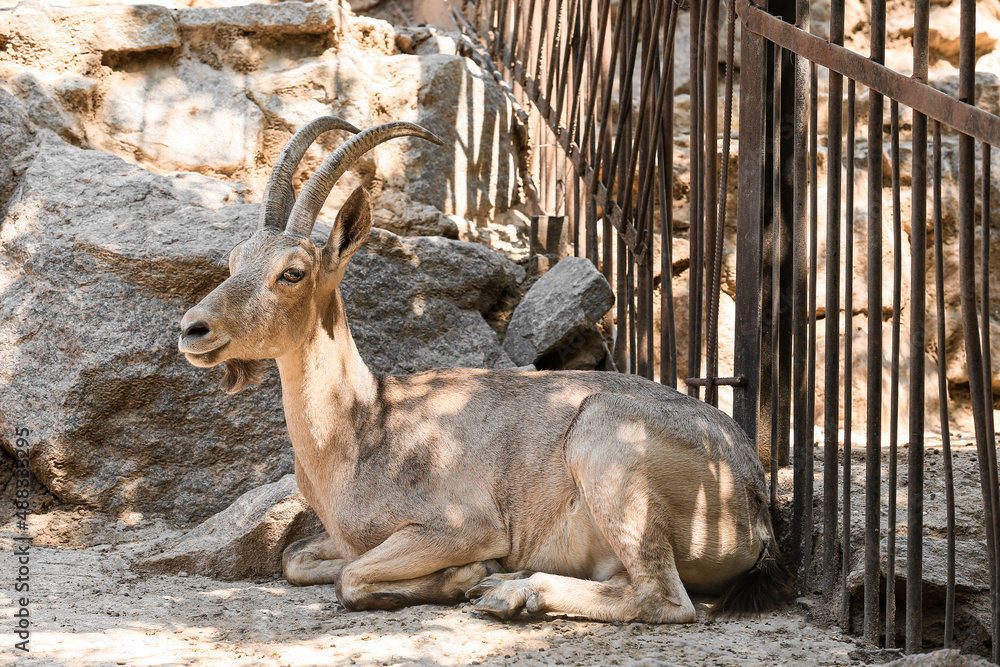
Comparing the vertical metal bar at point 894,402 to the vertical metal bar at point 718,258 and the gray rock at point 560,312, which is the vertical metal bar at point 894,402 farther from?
the gray rock at point 560,312

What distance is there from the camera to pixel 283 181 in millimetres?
5055

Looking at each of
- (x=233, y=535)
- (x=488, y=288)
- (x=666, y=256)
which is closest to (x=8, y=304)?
(x=233, y=535)

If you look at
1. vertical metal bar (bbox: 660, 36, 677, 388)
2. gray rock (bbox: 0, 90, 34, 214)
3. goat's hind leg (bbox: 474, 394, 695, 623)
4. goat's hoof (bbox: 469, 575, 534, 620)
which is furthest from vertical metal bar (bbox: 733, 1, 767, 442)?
gray rock (bbox: 0, 90, 34, 214)

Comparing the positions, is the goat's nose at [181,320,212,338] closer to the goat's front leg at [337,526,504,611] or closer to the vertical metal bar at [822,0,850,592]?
the goat's front leg at [337,526,504,611]

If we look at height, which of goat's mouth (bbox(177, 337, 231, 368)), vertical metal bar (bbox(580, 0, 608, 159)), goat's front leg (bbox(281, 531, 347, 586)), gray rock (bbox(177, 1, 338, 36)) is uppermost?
gray rock (bbox(177, 1, 338, 36))

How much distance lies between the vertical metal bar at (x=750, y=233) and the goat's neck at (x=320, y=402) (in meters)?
2.19

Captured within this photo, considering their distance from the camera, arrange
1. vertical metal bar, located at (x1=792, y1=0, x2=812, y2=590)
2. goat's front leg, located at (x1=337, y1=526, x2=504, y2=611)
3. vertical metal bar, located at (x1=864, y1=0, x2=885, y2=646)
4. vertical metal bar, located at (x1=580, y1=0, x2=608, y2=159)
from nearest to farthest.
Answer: vertical metal bar, located at (x1=864, y1=0, x2=885, y2=646), goat's front leg, located at (x1=337, y1=526, x2=504, y2=611), vertical metal bar, located at (x1=792, y1=0, x2=812, y2=590), vertical metal bar, located at (x1=580, y1=0, x2=608, y2=159)

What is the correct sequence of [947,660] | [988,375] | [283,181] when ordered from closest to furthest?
[947,660] < [988,375] < [283,181]

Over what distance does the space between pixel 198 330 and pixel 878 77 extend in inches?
127

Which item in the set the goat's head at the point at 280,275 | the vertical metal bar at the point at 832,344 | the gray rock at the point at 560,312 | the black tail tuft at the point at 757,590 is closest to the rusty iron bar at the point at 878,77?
the vertical metal bar at the point at 832,344

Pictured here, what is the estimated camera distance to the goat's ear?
4801mm

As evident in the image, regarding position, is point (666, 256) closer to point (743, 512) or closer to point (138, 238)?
point (743, 512)

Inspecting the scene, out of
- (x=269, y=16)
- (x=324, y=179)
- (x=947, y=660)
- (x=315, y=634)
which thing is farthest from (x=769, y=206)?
(x=269, y=16)

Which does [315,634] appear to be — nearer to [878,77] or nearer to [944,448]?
[944,448]
